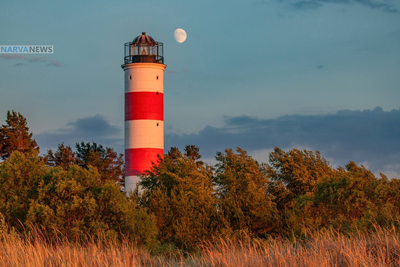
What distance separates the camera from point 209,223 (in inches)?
1155

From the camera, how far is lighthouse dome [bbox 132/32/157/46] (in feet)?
119

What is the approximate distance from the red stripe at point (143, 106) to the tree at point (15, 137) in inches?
341

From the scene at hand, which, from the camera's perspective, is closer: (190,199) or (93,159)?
(190,199)

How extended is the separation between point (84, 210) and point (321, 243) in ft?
57.9

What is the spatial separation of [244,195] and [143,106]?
8.93m

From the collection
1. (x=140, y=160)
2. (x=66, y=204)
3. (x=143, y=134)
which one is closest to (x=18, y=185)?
(x=66, y=204)

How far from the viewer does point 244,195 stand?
31.4 m

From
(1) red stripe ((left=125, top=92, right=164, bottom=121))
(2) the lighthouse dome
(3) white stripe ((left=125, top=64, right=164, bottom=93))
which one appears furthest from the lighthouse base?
(2) the lighthouse dome

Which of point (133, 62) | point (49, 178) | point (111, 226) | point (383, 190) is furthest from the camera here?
point (133, 62)

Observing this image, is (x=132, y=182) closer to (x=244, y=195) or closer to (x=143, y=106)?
(x=143, y=106)

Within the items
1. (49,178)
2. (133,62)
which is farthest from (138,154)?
(49,178)

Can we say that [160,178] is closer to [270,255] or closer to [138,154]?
[138,154]

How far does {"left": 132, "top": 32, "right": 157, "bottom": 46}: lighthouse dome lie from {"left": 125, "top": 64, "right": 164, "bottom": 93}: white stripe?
7.83 ft

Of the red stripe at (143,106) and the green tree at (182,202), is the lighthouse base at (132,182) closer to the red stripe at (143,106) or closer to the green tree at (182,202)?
the green tree at (182,202)
